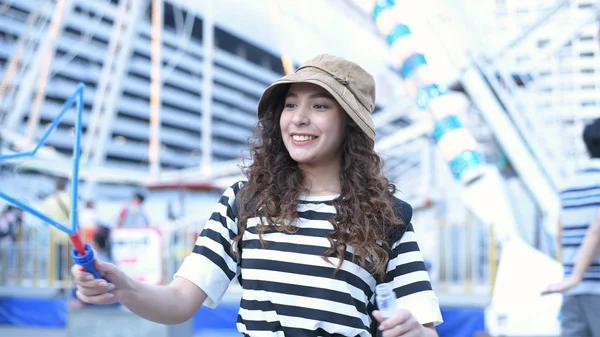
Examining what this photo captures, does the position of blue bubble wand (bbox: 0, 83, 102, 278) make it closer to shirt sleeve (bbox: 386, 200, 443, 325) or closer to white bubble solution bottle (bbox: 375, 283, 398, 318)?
white bubble solution bottle (bbox: 375, 283, 398, 318)

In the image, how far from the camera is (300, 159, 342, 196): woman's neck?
1.86 meters

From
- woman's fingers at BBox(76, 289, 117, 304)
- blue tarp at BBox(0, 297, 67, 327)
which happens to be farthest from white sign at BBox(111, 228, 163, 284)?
woman's fingers at BBox(76, 289, 117, 304)

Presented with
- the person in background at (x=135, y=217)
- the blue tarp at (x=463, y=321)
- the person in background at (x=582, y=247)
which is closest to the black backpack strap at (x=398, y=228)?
the person in background at (x=582, y=247)

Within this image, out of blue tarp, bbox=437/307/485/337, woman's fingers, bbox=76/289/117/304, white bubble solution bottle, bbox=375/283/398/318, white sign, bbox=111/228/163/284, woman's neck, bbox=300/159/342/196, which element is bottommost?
blue tarp, bbox=437/307/485/337

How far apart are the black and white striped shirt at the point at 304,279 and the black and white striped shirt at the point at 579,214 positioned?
1740mm

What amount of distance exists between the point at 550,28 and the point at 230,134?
184 ft

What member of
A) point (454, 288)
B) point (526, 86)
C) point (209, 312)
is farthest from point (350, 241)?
point (526, 86)

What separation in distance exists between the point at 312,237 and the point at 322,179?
0.22 meters

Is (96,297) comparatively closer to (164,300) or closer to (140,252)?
(164,300)

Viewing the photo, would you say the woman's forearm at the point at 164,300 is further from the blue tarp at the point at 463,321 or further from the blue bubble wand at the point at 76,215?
the blue tarp at the point at 463,321

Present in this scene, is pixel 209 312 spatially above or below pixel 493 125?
below

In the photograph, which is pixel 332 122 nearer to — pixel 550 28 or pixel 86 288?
pixel 86 288

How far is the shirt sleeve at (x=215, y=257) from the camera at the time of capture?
181cm

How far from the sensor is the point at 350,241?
1.70m
